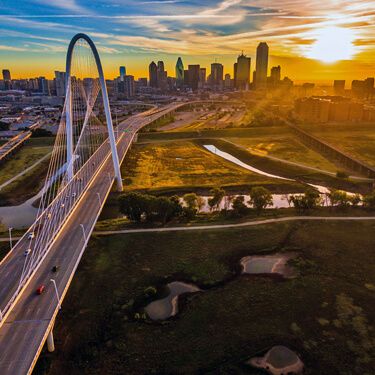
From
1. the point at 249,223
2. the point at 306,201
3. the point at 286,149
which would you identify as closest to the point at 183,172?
the point at 306,201

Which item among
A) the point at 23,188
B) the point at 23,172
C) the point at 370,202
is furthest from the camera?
the point at 23,172

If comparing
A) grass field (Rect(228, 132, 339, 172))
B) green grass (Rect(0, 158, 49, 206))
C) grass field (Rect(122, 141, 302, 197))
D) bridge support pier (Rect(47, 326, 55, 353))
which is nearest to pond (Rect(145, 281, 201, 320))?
bridge support pier (Rect(47, 326, 55, 353))

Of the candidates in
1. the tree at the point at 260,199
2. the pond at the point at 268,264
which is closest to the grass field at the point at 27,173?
the tree at the point at 260,199

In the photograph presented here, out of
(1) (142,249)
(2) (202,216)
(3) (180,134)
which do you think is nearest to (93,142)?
(3) (180,134)

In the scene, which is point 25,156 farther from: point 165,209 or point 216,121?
point 216,121

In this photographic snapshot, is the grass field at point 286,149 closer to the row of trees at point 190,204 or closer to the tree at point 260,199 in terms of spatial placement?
the row of trees at point 190,204

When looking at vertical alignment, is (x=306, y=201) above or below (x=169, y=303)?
above

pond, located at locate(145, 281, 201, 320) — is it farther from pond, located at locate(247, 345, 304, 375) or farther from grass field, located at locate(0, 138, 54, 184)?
grass field, located at locate(0, 138, 54, 184)

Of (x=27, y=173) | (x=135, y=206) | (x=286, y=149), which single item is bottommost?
(x=27, y=173)
